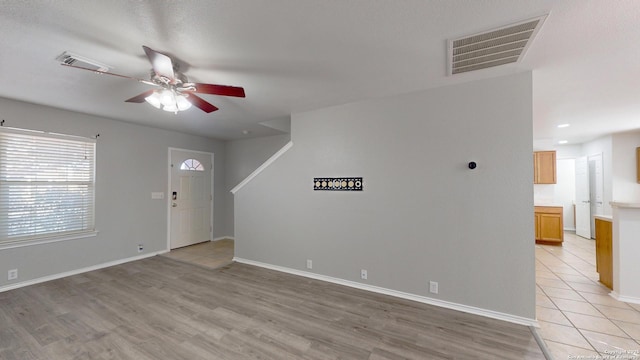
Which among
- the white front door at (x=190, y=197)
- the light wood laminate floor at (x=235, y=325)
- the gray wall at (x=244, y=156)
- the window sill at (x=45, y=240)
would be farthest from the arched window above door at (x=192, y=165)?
the light wood laminate floor at (x=235, y=325)

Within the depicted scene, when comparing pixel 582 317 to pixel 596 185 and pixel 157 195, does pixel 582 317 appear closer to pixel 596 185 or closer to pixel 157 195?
pixel 596 185

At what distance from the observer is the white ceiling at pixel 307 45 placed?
5.13ft

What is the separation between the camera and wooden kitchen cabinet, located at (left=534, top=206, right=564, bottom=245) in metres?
5.53

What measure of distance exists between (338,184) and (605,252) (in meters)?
3.67

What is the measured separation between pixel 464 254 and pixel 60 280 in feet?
17.9

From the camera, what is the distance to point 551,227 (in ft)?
18.4

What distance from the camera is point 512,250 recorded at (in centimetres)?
250

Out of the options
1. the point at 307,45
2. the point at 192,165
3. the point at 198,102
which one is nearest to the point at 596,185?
the point at 307,45

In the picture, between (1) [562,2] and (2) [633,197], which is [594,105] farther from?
(2) [633,197]

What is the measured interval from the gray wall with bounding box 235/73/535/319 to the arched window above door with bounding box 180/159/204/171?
2.79 meters

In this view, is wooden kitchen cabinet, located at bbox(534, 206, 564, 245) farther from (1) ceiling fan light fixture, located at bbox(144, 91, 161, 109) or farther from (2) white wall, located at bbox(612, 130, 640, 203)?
(1) ceiling fan light fixture, located at bbox(144, 91, 161, 109)

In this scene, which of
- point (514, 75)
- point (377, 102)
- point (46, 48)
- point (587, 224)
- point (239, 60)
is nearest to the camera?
point (46, 48)

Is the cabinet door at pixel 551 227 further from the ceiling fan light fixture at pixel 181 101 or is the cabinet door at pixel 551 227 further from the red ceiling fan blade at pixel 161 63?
the red ceiling fan blade at pixel 161 63

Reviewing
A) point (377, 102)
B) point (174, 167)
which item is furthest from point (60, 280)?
point (377, 102)
